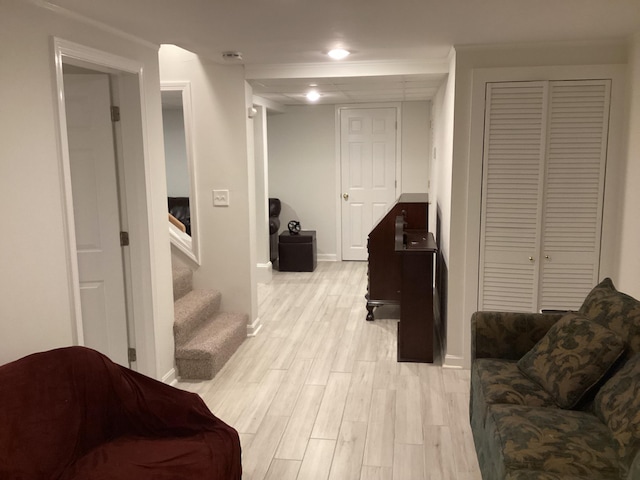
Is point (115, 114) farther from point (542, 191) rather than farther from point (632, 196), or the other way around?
point (632, 196)

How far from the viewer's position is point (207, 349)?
3.84m

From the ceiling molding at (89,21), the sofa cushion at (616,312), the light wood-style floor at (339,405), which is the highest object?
the ceiling molding at (89,21)

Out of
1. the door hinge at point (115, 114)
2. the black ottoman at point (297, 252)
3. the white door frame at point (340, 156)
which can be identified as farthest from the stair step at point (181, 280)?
the white door frame at point (340, 156)

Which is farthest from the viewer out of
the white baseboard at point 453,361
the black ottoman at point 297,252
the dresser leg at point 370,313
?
the black ottoman at point 297,252

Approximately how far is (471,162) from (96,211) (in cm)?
248

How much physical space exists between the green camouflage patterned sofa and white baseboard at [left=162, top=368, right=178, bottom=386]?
2.05m

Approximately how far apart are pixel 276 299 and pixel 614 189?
3518 millimetres

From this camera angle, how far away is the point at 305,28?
3049 mm

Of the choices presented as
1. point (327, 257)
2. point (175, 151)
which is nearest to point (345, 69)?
point (327, 257)

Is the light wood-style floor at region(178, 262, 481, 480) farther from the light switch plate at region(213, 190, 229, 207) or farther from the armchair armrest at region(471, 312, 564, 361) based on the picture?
the light switch plate at region(213, 190, 229, 207)

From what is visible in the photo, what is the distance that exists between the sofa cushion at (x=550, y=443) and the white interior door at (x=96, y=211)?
2336mm

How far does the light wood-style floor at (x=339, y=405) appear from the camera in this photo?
Answer: 110 inches

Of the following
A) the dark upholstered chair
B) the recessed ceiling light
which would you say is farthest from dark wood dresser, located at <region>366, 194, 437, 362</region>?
the dark upholstered chair

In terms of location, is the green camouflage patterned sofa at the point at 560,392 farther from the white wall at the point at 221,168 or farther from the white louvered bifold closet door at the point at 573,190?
the white wall at the point at 221,168
